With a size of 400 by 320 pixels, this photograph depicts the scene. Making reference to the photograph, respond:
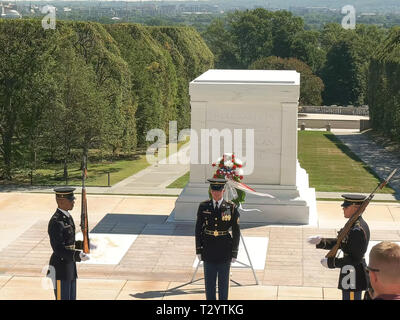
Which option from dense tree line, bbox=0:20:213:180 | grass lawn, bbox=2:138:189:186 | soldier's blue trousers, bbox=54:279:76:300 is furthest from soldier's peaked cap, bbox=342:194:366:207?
grass lawn, bbox=2:138:189:186

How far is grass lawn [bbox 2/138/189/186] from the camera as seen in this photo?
26.2 metres

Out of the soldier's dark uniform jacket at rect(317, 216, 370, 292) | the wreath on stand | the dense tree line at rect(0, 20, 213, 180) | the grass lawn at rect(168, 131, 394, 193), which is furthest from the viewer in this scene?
the dense tree line at rect(0, 20, 213, 180)

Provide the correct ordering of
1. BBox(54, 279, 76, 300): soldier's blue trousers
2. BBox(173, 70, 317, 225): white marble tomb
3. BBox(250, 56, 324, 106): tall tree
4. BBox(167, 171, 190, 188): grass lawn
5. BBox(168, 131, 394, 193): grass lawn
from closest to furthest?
BBox(54, 279, 76, 300): soldier's blue trousers → BBox(173, 70, 317, 225): white marble tomb → BBox(167, 171, 190, 188): grass lawn → BBox(168, 131, 394, 193): grass lawn → BBox(250, 56, 324, 106): tall tree

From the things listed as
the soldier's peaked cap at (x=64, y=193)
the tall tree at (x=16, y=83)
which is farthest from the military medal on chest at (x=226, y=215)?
the tall tree at (x=16, y=83)

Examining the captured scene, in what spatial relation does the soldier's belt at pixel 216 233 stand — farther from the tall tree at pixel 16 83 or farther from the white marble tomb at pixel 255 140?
the tall tree at pixel 16 83

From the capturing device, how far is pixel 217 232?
939 cm

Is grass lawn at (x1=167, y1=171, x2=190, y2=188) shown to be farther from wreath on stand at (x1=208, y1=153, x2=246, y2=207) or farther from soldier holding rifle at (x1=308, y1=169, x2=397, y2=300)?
soldier holding rifle at (x1=308, y1=169, x2=397, y2=300)

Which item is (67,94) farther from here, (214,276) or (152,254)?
(214,276)

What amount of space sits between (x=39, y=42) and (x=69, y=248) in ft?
63.3

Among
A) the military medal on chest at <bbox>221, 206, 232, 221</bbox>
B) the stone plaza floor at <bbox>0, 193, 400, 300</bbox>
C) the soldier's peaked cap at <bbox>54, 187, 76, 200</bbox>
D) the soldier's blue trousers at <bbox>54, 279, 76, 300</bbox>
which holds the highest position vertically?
the soldier's peaked cap at <bbox>54, 187, 76, 200</bbox>

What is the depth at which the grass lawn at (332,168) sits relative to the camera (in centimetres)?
2485

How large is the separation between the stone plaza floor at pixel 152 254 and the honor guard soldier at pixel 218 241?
171cm

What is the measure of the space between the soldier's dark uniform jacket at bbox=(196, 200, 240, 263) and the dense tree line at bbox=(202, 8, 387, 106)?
56.8 meters

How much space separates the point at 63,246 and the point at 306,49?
2977 inches
